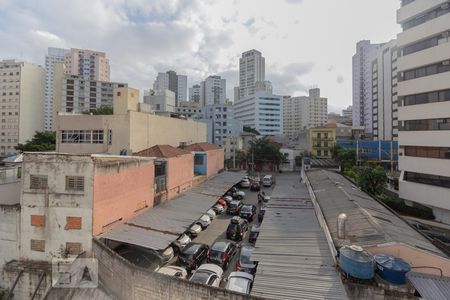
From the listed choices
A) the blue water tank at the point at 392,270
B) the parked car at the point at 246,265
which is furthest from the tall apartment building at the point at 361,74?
the blue water tank at the point at 392,270

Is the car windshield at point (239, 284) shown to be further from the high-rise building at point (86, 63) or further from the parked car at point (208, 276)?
the high-rise building at point (86, 63)

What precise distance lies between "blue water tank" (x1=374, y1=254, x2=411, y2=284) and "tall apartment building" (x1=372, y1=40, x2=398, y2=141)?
5668 centimetres

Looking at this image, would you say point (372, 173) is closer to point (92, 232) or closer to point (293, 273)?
point (293, 273)

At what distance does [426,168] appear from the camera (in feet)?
76.4

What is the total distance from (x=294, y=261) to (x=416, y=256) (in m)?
4.21

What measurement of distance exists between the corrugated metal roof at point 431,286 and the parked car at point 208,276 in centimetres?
710

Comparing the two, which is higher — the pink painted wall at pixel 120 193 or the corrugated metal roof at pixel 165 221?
the pink painted wall at pixel 120 193

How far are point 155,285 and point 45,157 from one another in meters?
9.02

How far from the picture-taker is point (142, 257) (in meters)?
14.8

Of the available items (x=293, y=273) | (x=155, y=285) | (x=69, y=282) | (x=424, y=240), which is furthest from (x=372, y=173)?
(x=69, y=282)

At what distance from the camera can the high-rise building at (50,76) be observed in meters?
88.2

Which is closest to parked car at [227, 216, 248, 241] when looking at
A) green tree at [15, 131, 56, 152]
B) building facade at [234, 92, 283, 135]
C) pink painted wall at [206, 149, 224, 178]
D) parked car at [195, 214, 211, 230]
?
parked car at [195, 214, 211, 230]

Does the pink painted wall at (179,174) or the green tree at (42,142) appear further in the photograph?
the green tree at (42,142)

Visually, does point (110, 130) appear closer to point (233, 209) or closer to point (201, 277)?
point (233, 209)
